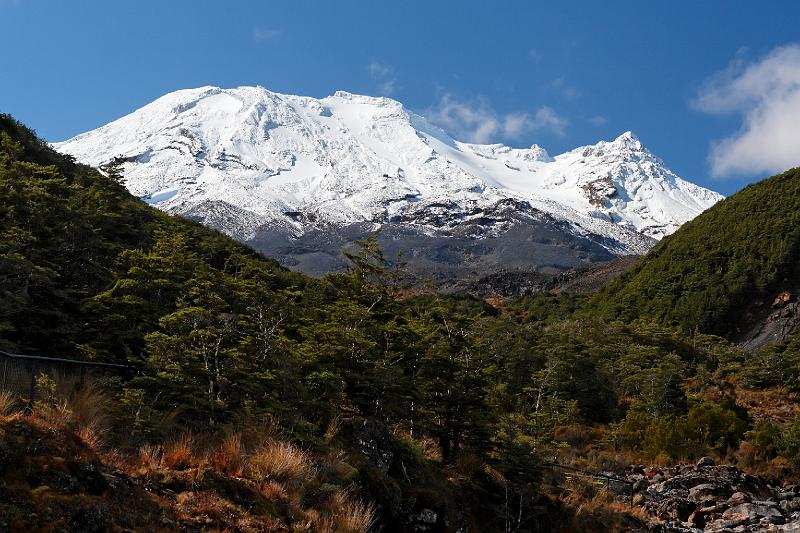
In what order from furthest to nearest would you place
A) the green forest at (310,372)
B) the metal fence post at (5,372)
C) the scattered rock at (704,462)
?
the scattered rock at (704,462)
the green forest at (310,372)
the metal fence post at (5,372)

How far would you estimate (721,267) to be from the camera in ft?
155

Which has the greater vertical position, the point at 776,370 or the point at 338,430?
the point at 776,370

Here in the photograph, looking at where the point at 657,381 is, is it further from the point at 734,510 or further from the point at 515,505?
the point at 515,505

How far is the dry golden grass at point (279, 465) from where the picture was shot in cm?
657

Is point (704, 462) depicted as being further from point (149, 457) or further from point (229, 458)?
point (149, 457)

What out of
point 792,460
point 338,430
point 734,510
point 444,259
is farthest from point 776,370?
point 444,259

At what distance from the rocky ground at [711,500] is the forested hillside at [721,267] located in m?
26.4

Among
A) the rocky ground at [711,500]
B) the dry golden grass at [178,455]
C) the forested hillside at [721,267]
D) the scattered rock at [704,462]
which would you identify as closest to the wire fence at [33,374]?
the dry golden grass at [178,455]

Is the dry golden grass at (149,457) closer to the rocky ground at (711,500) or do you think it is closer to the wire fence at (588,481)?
the wire fence at (588,481)

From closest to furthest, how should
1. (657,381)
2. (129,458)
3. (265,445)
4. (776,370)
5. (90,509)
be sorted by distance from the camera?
(90,509) < (129,458) < (265,445) < (657,381) < (776,370)

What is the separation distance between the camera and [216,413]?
29.0 feet

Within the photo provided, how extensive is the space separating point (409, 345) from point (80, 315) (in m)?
6.50

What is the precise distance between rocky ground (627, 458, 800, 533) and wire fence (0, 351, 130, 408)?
44.4 feet

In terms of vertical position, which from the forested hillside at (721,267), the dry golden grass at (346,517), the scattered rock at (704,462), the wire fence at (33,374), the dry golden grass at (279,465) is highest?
the forested hillside at (721,267)
